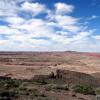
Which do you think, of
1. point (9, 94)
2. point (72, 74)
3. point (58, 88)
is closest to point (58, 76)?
point (72, 74)

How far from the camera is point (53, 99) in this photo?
14.7 metres

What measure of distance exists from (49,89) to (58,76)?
490 inches

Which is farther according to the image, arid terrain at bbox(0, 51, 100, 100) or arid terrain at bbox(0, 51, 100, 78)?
arid terrain at bbox(0, 51, 100, 78)

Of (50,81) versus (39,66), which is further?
(39,66)

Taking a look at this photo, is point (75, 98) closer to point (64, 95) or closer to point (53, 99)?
point (64, 95)

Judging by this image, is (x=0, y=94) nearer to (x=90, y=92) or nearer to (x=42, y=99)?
(x=42, y=99)

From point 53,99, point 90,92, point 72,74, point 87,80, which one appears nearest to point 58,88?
point 90,92

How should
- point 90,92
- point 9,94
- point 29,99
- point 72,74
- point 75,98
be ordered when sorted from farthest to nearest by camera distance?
point 72,74
point 90,92
point 75,98
point 9,94
point 29,99

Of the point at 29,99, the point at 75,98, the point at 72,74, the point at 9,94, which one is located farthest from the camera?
the point at 72,74

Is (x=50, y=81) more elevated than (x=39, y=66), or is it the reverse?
(x=50, y=81)

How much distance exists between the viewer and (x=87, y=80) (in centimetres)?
3047

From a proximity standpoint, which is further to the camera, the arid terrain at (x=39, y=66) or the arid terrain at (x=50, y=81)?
the arid terrain at (x=39, y=66)

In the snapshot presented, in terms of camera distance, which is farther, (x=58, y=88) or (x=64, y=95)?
(x=58, y=88)

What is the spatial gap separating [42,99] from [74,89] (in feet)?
19.4
